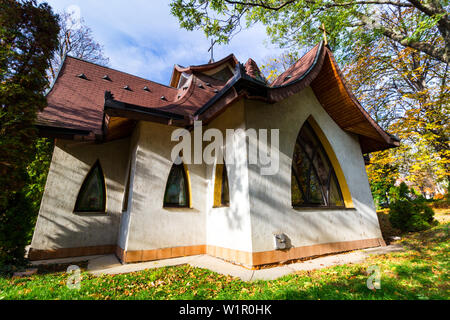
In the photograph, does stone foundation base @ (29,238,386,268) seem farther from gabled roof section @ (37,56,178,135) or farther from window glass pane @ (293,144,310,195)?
gabled roof section @ (37,56,178,135)

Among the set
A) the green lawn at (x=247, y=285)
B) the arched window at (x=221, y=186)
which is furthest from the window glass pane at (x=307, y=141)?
the green lawn at (x=247, y=285)

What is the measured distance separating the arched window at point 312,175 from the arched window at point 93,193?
5.81 metres

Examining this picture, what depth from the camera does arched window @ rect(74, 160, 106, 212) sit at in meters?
6.13

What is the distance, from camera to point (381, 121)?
1323 cm

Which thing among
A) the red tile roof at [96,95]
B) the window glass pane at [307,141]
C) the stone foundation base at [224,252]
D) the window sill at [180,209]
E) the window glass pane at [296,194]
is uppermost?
the red tile roof at [96,95]

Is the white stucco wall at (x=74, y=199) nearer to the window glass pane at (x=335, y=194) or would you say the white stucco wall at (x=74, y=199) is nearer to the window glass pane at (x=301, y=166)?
the window glass pane at (x=301, y=166)

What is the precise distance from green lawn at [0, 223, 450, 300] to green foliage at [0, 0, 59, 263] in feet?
3.71

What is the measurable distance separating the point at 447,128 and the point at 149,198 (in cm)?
1347

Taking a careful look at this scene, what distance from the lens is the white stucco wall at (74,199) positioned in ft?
18.2

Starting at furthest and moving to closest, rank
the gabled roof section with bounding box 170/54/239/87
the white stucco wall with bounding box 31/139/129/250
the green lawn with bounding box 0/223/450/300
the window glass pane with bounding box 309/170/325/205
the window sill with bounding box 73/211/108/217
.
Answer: the gabled roof section with bounding box 170/54/239/87 < the window glass pane with bounding box 309/170/325/205 < the window sill with bounding box 73/211/108/217 < the white stucco wall with bounding box 31/139/129/250 < the green lawn with bounding box 0/223/450/300

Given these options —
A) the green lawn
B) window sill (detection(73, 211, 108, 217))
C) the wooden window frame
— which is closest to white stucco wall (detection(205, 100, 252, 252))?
the wooden window frame

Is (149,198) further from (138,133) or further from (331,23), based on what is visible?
(331,23)

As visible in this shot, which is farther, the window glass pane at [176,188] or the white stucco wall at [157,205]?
the window glass pane at [176,188]
